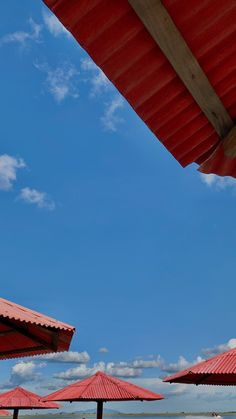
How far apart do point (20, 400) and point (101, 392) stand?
4.42m

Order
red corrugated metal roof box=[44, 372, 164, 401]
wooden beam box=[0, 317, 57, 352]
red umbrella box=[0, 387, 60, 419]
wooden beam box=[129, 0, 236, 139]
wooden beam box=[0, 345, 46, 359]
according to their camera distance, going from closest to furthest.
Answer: wooden beam box=[129, 0, 236, 139] < wooden beam box=[0, 317, 57, 352] < wooden beam box=[0, 345, 46, 359] < red corrugated metal roof box=[44, 372, 164, 401] < red umbrella box=[0, 387, 60, 419]

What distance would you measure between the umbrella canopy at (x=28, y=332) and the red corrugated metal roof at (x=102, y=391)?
5.47 meters

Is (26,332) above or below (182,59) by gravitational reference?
above

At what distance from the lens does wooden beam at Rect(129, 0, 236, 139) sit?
1.20 m

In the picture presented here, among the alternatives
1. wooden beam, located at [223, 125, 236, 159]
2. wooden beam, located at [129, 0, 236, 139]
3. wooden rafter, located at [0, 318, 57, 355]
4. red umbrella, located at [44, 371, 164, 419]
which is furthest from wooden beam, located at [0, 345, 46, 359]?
red umbrella, located at [44, 371, 164, 419]

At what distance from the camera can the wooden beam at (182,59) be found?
1195 mm

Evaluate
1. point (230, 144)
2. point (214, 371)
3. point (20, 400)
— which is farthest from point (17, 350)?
point (20, 400)

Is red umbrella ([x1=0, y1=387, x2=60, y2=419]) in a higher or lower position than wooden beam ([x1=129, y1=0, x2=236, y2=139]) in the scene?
higher

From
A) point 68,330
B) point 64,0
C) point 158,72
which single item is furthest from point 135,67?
point 68,330

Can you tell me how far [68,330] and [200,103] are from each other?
10.8 ft

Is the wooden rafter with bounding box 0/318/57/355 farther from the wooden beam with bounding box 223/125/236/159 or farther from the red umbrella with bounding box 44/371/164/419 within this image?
the red umbrella with bounding box 44/371/164/419

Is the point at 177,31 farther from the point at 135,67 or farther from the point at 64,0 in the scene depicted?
the point at 64,0

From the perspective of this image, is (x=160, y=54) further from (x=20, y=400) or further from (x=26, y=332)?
(x=20, y=400)

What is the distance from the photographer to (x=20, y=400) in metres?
13.6
